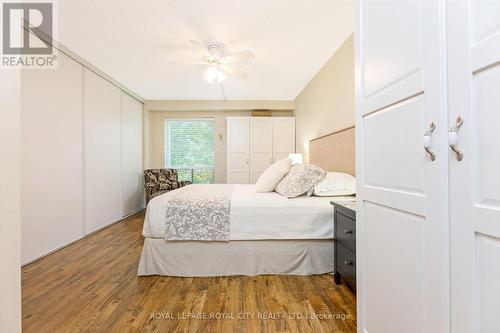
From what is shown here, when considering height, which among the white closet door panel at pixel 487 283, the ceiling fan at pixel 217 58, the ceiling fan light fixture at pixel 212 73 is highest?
the ceiling fan at pixel 217 58

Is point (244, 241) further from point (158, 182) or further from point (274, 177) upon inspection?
point (158, 182)

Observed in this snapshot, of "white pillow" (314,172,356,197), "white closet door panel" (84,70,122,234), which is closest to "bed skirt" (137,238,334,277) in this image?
"white pillow" (314,172,356,197)

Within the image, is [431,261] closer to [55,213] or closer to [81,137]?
[55,213]

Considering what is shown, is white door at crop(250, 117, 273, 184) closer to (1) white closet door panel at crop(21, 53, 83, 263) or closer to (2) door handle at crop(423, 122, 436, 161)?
(1) white closet door panel at crop(21, 53, 83, 263)

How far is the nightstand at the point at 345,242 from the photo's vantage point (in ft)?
5.56

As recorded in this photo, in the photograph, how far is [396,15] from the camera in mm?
858

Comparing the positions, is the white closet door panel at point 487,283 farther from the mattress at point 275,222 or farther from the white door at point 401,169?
the mattress at point 275,222

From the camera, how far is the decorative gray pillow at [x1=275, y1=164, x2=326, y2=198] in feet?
7.77

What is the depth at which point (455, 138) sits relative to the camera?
635 mm

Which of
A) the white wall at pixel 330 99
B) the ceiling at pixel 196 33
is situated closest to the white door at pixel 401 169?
the ceiling at pixel 196 33

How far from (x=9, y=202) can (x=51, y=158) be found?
2.45 m

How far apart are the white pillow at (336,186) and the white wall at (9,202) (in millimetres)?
2218

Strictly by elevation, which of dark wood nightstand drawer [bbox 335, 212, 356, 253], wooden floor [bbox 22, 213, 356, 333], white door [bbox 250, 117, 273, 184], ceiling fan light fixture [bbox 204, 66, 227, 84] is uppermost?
ceiling fan light fixture [bbox 204, 66, 227, 84]

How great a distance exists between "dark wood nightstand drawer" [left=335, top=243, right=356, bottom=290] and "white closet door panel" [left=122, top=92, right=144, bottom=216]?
402cm
